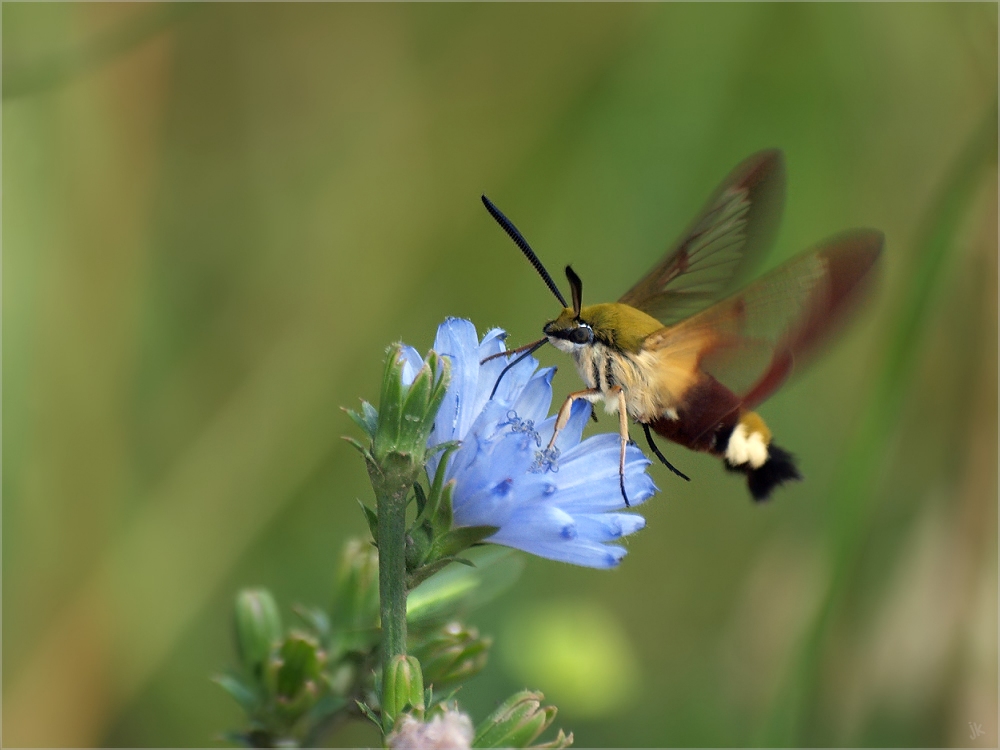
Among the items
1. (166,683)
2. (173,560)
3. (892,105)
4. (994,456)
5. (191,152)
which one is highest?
(191,152)

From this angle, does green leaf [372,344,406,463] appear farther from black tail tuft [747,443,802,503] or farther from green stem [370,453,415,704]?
black tail tuft [747,443,802,503]

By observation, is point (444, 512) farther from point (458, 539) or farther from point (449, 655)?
point (449, 655)

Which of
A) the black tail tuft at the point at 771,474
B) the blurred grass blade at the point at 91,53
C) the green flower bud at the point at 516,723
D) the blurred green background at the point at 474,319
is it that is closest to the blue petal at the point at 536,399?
the green flower bud at the point at 516,723

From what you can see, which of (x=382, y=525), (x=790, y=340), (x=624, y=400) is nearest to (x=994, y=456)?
(x=790, y=340)

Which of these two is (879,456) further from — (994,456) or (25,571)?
(25,571)

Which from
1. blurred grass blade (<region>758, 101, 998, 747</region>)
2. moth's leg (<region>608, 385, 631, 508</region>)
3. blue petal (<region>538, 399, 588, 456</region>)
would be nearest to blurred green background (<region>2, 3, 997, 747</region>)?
blurred grass blade (<region>758, 101, 998, 747</region>)

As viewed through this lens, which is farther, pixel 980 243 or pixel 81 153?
pixel 81 153

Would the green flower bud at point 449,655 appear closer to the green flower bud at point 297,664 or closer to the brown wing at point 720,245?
the green flower bud at point 297,664
